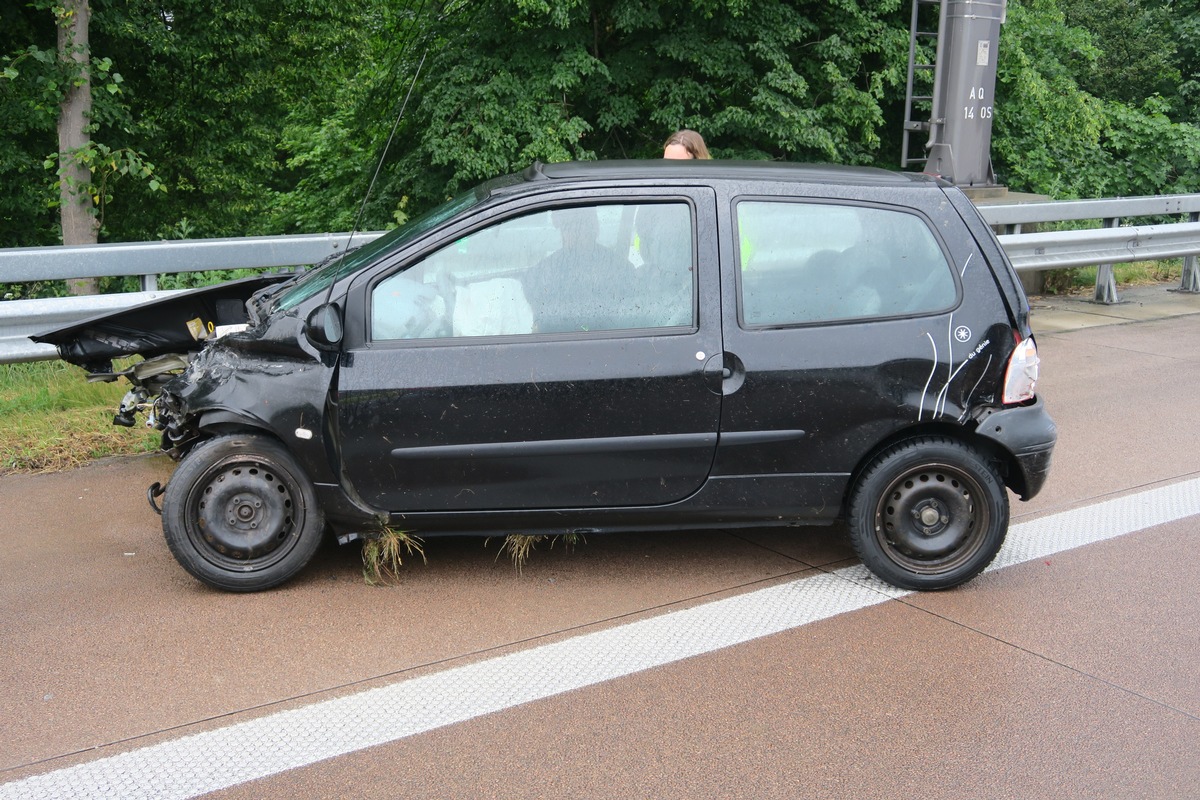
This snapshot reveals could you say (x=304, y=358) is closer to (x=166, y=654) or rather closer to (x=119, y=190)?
(x=166, y=654)

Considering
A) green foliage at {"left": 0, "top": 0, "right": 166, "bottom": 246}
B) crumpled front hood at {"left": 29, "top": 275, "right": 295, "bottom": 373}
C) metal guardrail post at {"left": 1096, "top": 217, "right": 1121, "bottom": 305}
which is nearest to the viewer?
crumpled front hood at {"left": 29, "top": 275, "right": 295, "bottom": 373}

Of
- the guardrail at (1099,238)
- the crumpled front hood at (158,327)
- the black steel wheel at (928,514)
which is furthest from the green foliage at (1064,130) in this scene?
the crumpled front hood at (158,327)

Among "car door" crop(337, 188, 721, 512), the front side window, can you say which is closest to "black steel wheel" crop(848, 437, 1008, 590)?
"car door" crop(337, 188, 721, 512)

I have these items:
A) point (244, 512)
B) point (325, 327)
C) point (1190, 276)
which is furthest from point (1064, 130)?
point (244, 512)

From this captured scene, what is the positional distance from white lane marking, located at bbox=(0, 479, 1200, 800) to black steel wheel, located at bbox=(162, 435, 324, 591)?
3.19ft

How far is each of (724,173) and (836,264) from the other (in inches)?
23.2

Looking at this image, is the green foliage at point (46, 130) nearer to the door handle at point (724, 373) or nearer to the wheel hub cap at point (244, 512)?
the wheel hub cap at point (244, 512)

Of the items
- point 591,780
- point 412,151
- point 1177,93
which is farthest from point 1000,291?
point 1177,93

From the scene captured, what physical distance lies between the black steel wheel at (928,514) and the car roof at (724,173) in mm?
1109

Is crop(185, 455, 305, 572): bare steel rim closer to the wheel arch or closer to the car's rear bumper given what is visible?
the wheel arch

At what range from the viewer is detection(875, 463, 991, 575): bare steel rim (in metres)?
4.62

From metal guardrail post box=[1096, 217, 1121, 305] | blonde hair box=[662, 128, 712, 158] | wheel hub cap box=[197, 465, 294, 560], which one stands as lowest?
wheel hub cap box=[197, 465, 294, 560]

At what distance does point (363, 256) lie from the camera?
471 centimetres

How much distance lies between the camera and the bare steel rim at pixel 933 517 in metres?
4.62
